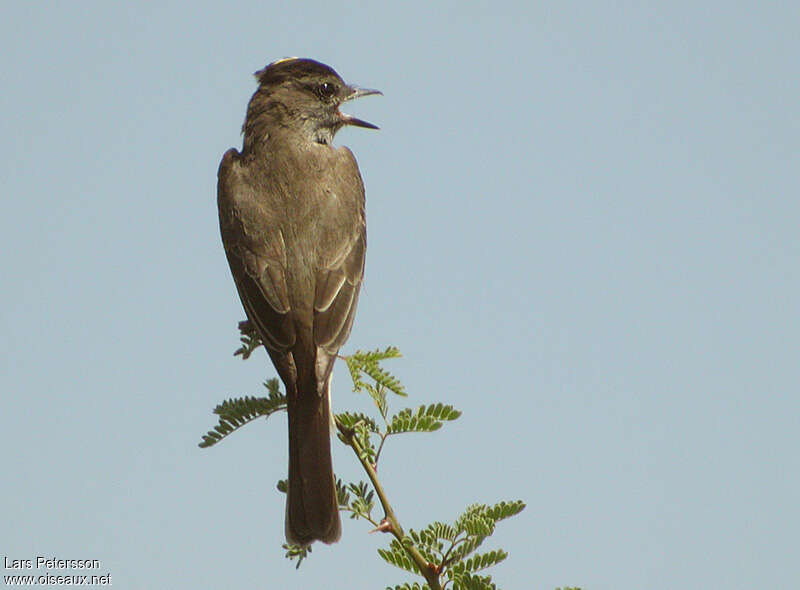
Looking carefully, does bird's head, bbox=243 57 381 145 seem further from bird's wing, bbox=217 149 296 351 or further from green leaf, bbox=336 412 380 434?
green leaf, bbox=336 412 380 434

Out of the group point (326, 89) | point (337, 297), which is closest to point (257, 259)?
point (337, 297)

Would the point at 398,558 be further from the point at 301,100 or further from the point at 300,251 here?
the point at 301,100

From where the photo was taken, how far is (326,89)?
757 cm

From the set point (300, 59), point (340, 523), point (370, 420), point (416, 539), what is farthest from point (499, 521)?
point (300, 59)

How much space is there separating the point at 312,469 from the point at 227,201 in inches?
80.2

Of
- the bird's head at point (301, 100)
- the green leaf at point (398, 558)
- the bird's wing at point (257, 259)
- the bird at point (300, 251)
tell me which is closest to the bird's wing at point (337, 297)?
the bird at point (300, 251)

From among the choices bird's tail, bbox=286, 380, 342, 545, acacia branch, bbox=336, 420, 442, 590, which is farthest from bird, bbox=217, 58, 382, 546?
acacia branch, bbox=336, 420, 442, 590

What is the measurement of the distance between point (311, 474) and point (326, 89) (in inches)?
132

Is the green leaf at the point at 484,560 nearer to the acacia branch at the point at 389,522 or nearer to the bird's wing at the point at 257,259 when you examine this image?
the acacia branch at the point at 389,522

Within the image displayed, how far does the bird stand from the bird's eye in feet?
0.18

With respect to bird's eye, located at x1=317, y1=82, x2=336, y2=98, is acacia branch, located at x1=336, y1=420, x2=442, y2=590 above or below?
below

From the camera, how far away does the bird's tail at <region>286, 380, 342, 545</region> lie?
16.3 ft

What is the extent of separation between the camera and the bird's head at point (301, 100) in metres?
7.19

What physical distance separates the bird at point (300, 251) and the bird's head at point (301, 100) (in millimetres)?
10
